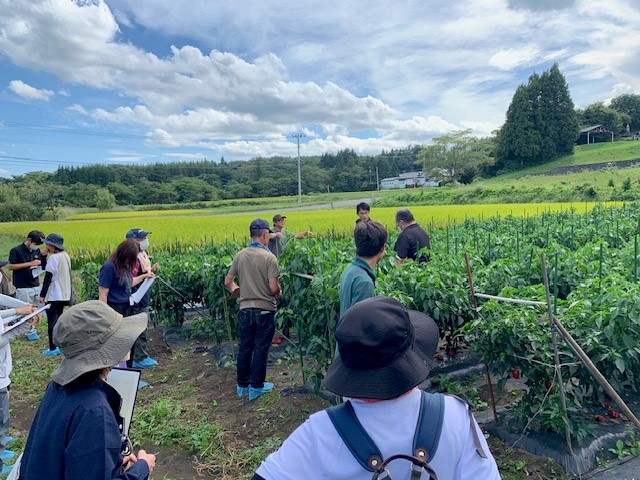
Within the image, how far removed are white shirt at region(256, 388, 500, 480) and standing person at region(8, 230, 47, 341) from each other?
8.36 m

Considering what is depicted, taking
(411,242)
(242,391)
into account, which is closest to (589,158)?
(411,242)

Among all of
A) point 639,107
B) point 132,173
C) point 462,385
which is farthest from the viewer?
point 639,107

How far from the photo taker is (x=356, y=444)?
1.26 metres

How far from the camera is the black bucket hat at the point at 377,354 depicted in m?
1.32

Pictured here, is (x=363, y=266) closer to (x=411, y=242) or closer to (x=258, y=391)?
(x=258, y=391)

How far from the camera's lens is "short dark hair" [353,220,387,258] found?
128 inches

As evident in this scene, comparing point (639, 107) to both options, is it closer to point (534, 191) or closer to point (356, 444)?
point (534, 191)

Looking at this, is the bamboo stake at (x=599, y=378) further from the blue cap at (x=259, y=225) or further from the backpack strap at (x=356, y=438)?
the blue cap at (x=259, y=225)

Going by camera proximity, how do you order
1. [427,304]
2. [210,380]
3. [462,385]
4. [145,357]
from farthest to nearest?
[145,357], [210,380], [462,385], [427,304]

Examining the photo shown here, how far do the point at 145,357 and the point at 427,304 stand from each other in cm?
455

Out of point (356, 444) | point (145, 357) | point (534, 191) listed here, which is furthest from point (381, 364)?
point (534, 191)

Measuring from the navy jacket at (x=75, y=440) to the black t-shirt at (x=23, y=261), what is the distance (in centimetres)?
740

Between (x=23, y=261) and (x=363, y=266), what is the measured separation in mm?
7357

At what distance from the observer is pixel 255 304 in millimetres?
5109
